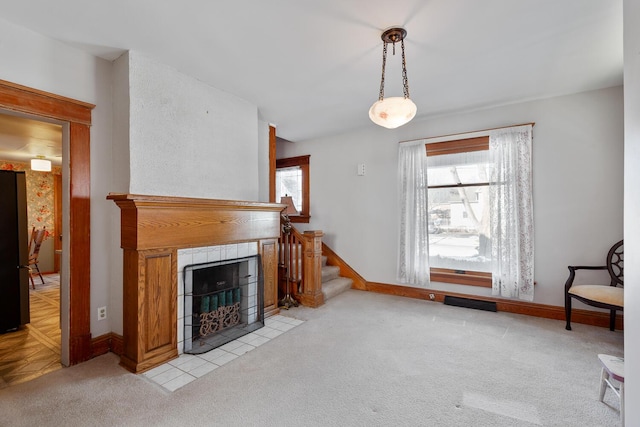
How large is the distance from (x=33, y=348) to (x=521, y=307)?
5.18 m

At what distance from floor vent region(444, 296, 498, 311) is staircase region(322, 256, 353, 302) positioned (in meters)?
1.47

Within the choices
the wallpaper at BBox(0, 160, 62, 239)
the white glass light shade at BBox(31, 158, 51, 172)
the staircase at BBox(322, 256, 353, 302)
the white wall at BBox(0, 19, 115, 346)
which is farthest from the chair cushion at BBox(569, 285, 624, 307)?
the wallpaper at BBox(0, 160, 62, 239)

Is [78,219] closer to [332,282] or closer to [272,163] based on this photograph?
[272,163]

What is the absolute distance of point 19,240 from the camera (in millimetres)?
3189

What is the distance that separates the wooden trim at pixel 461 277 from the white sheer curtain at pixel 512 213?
18cm

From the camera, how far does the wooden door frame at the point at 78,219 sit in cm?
236

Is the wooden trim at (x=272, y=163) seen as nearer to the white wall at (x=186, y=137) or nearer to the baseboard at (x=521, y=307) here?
the white wall at (x=186, y=137)

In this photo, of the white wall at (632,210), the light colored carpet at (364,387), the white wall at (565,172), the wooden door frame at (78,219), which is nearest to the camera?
the white wall at (632,210)

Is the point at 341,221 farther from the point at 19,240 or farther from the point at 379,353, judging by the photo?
the point at 19,240

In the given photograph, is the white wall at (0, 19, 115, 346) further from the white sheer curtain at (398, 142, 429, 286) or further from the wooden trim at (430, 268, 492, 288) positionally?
the wooden trim at (430, 268, 492, 288)

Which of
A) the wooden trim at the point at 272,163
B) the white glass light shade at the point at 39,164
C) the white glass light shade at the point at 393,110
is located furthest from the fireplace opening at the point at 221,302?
the white glass light shade at the point at 39,164

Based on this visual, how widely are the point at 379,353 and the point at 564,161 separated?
304 cm

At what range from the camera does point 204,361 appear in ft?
8.05

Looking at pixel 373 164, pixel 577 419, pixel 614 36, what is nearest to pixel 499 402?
pixel 577 419
